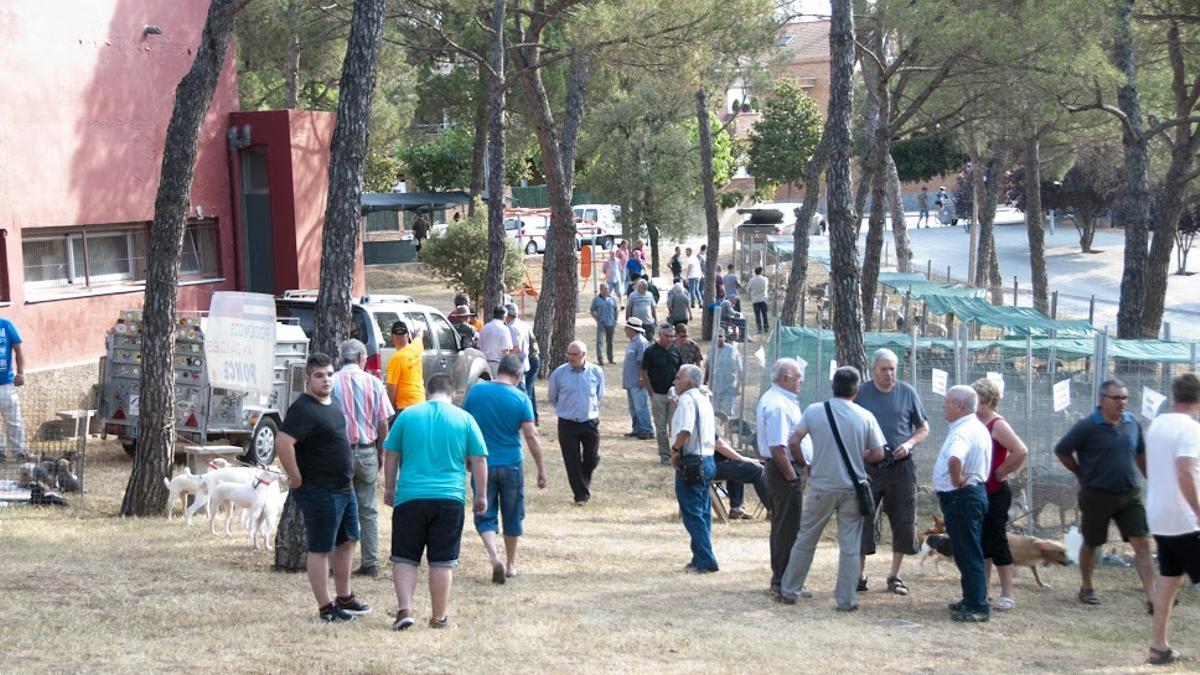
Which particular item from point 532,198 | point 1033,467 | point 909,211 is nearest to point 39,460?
point 1033,467

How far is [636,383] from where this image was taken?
18.2m

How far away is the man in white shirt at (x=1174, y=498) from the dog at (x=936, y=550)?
2.43 m

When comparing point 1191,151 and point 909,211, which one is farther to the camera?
point 909,211

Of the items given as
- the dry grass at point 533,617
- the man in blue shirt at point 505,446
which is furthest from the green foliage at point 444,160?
the man in blue shirt at point 505,446

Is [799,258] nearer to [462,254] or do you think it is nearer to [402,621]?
[462,254]

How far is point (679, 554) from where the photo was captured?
1151 centimetres

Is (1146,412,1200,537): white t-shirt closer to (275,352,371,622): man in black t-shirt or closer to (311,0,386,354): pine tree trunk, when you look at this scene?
(275,352,371,622): man in black t-shirt

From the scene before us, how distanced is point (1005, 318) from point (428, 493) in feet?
47.7

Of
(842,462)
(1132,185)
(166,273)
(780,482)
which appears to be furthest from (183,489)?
(1132,185)

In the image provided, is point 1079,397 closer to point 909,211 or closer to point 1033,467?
point 1033,467

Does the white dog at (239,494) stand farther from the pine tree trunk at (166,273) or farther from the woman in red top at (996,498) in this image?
the woman in red top at (996,498)

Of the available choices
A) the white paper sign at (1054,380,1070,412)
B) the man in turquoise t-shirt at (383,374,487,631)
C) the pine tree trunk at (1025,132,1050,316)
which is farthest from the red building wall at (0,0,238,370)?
the pine tree trunk at (1025,132,1050,316)

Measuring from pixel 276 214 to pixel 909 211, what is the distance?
64.9m

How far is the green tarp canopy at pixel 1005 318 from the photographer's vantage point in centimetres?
1883
